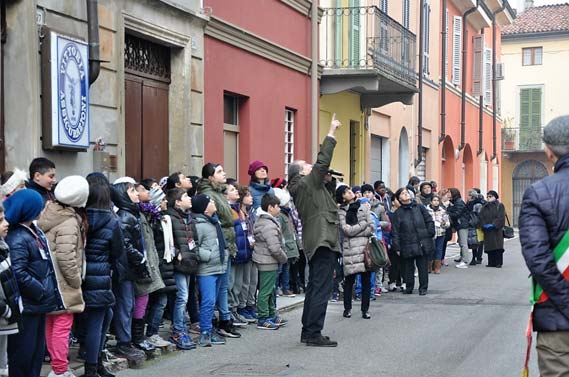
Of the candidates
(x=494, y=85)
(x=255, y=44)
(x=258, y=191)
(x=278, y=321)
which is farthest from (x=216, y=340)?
(x=494, y=85)

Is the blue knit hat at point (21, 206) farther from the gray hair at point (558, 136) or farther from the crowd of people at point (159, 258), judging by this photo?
the gray hair at point (558, 136)

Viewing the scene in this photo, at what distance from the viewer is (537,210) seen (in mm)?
4840

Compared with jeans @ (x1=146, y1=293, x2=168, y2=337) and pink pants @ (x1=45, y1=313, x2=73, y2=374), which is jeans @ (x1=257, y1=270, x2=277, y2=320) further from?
pink pants @ (x1=45, y1=313, x2=73, y2=374)

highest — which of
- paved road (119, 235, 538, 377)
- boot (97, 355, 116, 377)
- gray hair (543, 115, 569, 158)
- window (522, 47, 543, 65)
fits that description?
window (522, 47, 543, 65)

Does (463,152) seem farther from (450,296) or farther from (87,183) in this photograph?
(87,183)

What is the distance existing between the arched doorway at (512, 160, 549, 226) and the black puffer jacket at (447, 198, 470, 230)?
3215 cm

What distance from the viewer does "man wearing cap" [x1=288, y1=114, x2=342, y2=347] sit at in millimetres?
9969

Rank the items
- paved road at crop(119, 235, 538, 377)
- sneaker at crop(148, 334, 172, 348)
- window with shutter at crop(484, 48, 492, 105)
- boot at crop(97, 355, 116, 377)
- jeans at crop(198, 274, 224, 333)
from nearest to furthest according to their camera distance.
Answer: boot at crop(97, 355, 116, 377)
paved road at crop(119, 235, 538, 377)
sneaker at crop(148, 334, 172, 348)
jeans at crop(198, 274, 224, 333)
window with shutter at crop(484, 48, 492, 105)

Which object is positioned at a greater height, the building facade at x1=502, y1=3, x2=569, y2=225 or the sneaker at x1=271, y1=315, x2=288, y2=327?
the building facade at x1=502, y1=3, x2=569, y2=225

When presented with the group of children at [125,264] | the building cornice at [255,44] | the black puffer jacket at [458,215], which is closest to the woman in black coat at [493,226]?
the black puffer jacket at [458,215]

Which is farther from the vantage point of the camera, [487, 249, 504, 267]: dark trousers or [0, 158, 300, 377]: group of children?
[487, 249, 504, 267]: dark trousers

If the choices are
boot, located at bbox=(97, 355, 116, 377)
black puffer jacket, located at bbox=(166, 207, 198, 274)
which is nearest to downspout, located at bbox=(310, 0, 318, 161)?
black puffer jacket, located at bbox=(166, 207, 198, 274)

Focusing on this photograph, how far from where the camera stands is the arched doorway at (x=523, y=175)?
52594 millimetres

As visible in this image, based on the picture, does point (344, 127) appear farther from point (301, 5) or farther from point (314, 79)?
point (301, 5)
